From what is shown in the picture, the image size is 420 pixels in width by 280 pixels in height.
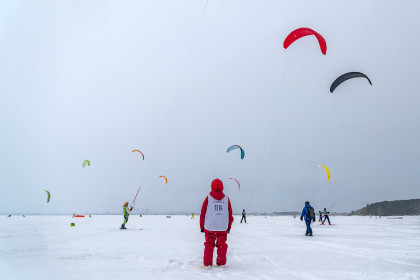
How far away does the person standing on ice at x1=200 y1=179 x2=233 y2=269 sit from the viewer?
17.9 ft

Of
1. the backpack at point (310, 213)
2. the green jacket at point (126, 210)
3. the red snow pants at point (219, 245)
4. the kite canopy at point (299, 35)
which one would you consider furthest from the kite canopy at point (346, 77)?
the green jacket at point (126, 210)

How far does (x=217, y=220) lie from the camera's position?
5586mm

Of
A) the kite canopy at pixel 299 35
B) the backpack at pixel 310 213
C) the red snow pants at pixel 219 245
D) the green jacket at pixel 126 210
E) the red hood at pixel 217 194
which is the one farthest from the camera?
the green jacket at pixel 126 210

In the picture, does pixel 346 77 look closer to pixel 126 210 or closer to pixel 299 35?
pixel 299 35

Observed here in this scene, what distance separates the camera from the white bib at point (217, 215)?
5.56 metres

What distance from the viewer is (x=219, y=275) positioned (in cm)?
454

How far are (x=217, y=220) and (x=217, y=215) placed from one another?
0.31 ft

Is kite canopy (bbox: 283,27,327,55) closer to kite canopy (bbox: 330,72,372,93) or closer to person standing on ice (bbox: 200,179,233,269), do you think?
kite canopy (bbox: 330,72,372,93)

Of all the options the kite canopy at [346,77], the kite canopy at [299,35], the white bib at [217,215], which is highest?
the kite canopy at [299,35]

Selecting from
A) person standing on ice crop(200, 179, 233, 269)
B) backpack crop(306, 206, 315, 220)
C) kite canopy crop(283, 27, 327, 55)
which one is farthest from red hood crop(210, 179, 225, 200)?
kite canopy crop(283, 27, 327, 55)

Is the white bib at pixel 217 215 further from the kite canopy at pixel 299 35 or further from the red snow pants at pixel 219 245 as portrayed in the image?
the kite canopy at pixel 299 35

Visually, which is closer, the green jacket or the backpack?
the backpack

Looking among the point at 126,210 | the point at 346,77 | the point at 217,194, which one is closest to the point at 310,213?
the point at 346,77

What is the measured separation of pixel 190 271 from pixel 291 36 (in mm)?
10568
